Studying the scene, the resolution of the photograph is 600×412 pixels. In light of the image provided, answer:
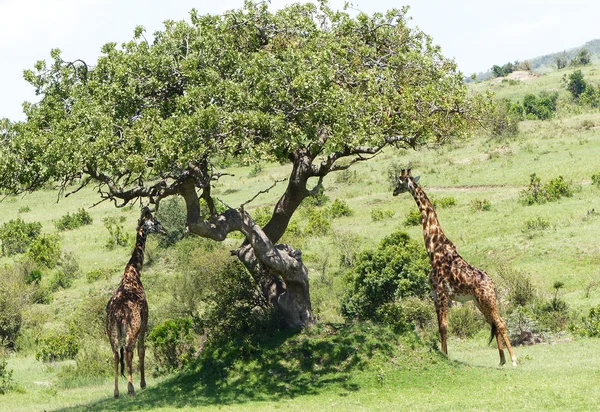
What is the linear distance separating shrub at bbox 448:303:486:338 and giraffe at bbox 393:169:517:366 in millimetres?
6662

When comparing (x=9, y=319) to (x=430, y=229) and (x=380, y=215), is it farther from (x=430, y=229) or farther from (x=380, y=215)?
(x=430, y=229)

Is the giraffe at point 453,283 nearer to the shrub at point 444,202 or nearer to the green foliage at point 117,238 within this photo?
the shrub at point 444,202

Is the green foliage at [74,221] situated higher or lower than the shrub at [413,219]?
higher

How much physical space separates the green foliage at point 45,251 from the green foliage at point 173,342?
2015 cm

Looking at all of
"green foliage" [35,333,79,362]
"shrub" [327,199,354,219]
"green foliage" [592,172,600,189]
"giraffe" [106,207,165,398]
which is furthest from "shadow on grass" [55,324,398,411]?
"shrub" [327,199,354,219]

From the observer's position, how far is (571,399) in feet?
42.8

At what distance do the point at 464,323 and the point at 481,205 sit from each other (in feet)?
54.2

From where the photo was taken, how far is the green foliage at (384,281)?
26.0 meters

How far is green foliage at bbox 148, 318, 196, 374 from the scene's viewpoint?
2202 cm

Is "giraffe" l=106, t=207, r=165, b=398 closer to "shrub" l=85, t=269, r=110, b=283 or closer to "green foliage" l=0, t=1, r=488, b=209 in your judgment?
"green foliage" l=0, t=1, r=488, b=209

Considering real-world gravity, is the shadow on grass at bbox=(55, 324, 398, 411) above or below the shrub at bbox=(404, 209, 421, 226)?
below

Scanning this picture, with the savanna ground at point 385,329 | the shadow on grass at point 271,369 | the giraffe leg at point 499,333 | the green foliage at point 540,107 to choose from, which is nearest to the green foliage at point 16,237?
the savanna ground at point 385,329

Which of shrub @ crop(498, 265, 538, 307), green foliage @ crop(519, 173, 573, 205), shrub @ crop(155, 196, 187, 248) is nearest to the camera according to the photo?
shrub @ crop(498, 265, 538, 307)

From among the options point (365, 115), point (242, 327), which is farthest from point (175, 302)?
point (365, 115)
